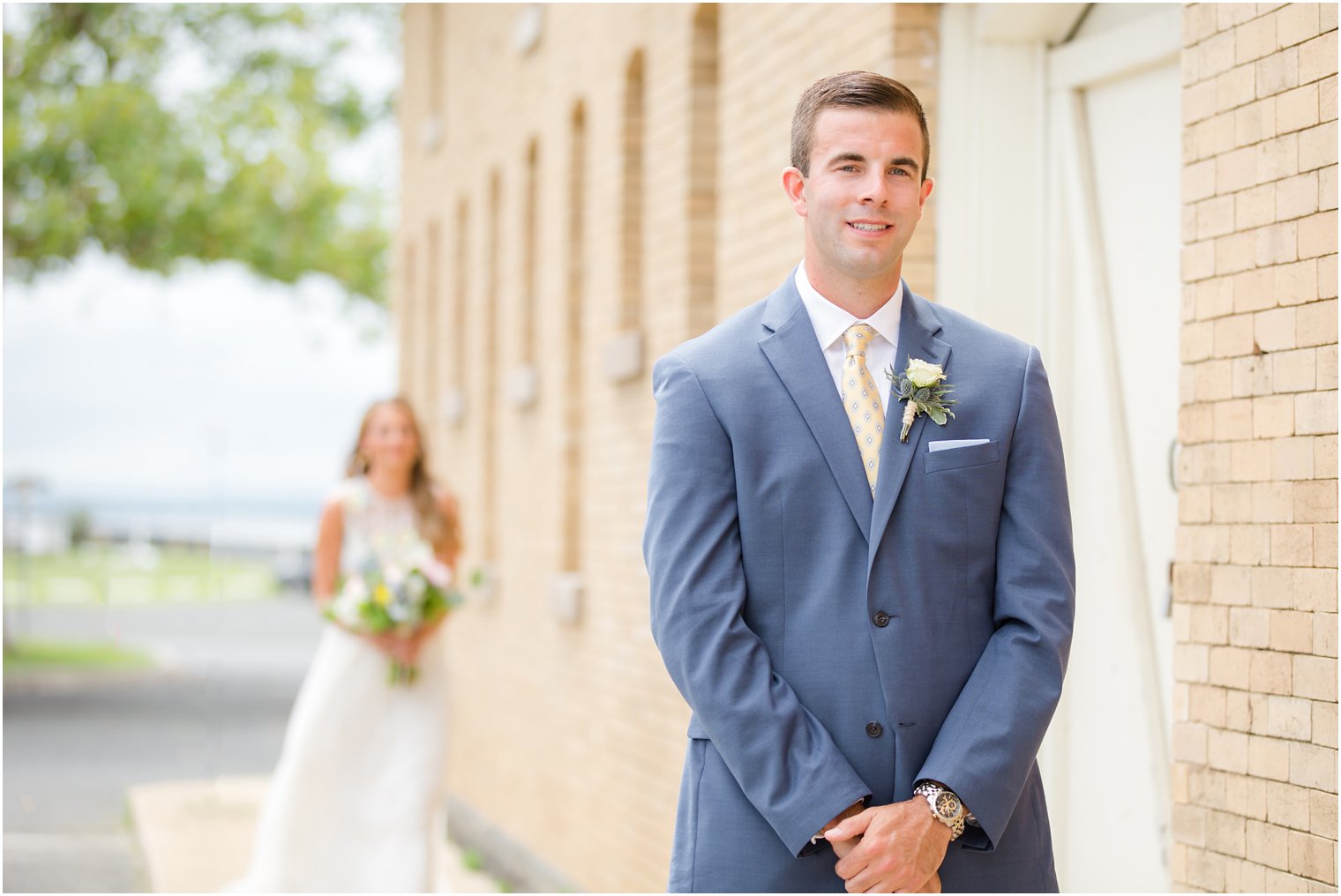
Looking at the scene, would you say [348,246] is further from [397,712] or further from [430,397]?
[397,712]

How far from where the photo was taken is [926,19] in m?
5.89

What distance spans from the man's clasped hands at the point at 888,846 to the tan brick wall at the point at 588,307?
324 centimetres

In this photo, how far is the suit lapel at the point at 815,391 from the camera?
10.1 ft

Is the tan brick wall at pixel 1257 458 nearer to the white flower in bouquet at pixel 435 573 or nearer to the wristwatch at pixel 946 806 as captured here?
the wristwatch at pixel 946 806

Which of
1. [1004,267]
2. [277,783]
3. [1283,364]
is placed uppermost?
[1004,267]

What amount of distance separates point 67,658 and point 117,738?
29.3 ft

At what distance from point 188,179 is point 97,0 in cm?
222

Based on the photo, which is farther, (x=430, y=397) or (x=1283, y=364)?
(x=430, y=397)

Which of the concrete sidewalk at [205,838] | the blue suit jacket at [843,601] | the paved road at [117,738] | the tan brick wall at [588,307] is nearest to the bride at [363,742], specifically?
the concrete sidewalk at [205,838]

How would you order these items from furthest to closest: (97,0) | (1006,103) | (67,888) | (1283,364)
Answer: (97,0), (67,888), (1006,103), (1283,364)

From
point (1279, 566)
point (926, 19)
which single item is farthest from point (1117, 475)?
point (926, 19)

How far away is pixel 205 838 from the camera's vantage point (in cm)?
1100

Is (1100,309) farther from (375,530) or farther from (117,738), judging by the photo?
(117,738)

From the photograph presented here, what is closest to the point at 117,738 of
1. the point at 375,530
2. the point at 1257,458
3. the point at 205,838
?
the point at 205,838
